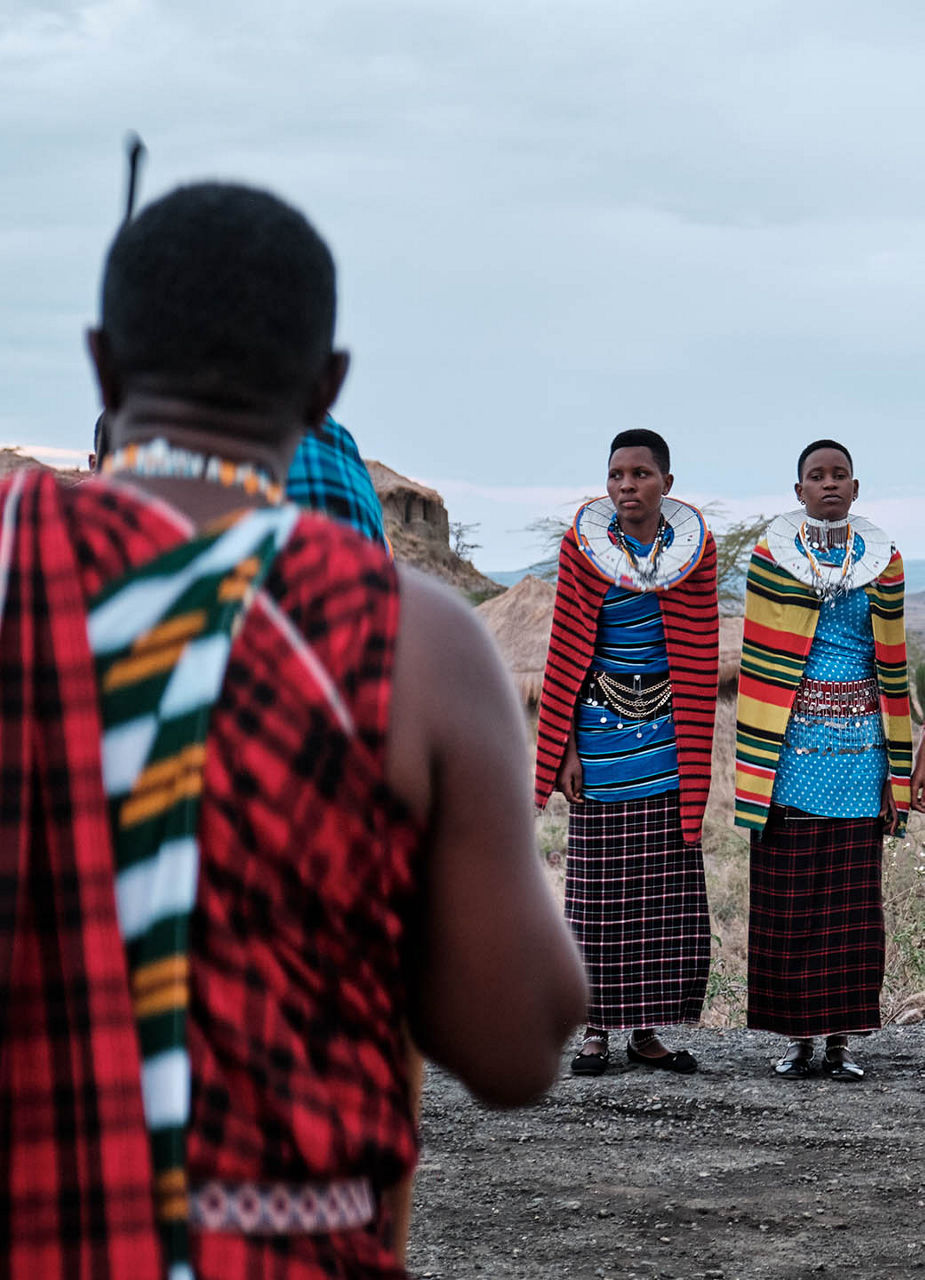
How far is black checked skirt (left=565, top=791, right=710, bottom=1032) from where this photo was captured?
6.10 meters

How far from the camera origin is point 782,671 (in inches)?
236

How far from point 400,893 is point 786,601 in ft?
16.1

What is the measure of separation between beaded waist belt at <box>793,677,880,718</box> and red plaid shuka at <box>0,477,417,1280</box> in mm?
4882

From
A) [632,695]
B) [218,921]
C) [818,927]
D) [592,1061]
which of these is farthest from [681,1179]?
[218,921]

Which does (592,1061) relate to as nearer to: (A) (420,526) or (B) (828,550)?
(B) (828,550)

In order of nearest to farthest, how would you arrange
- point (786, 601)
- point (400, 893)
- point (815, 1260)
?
1. point (400, 893)
2. point (815, 1260)
3. point (786, 601)

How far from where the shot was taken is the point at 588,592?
240 inches

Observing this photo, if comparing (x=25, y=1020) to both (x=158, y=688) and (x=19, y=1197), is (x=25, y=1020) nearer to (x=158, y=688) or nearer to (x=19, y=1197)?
(x=19, y=1197)

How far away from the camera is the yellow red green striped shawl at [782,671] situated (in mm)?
5949

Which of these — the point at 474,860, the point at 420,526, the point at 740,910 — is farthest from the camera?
the point at 420,526

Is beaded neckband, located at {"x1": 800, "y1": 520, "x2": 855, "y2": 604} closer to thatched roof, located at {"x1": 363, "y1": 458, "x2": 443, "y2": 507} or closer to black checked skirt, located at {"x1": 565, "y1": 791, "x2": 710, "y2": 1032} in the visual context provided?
black checked skirt, located at {"x1": 565, "y1": 791, "x2": 710, "y2": 1032}

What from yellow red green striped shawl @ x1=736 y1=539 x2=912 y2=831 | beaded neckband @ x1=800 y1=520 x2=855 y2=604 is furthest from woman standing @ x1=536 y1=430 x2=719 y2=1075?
beaded neckband @ x1=800 y1=520 x2=855 y2=604

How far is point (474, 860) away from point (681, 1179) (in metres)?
3.78

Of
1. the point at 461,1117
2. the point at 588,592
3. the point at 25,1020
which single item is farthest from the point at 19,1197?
the point at 588,592
